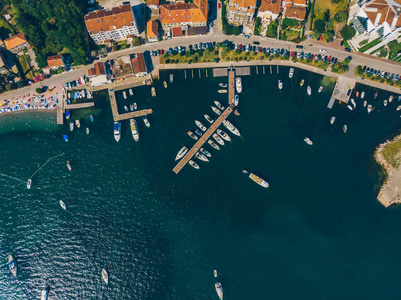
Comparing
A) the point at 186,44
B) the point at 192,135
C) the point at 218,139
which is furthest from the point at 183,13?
the point at 218,139

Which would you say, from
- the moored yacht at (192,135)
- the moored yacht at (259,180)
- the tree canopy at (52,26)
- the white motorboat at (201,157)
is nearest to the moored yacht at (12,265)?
the tree canopy at (52,26)

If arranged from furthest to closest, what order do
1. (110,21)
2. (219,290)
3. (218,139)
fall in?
(110,21) < (218,139) < (219,290)

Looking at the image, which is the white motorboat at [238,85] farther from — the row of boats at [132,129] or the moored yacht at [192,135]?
the row of boats at [132,129]

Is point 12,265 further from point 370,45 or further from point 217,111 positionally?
point 370,45

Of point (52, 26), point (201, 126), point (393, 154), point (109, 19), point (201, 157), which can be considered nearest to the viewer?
point (393, 154)

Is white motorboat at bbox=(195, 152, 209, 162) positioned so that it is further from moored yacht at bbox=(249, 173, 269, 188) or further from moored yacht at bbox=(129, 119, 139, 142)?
moored yacht at bbox=(129, 119, 139, 142)

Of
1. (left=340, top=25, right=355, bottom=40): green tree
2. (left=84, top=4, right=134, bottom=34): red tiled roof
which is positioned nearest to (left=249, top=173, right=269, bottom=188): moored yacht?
(left=340, top=25, right=355, bottom=40): green tree
